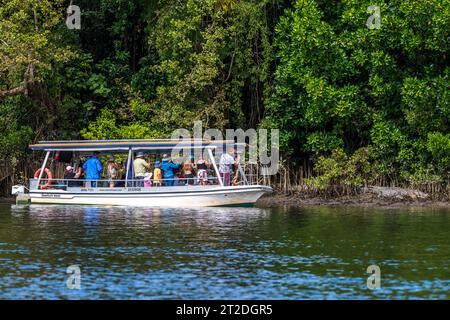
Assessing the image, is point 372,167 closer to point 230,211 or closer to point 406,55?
point 406,55

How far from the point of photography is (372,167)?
35531 millimetres

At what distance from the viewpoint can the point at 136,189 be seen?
32.4 meters

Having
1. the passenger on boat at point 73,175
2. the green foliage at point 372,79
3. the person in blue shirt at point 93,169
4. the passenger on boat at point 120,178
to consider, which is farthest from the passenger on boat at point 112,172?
the green foliage at point 372,79

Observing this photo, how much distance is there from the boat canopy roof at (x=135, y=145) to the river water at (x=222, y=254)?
234 cm

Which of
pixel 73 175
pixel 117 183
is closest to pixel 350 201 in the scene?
pixel 117 183

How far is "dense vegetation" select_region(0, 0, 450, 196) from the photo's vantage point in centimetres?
3469

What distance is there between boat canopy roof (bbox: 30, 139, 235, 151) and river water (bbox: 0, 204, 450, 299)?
234 cm

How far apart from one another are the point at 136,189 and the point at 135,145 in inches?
53.8

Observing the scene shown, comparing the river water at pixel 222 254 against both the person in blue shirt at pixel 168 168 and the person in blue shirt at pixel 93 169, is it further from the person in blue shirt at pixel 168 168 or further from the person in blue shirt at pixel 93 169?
the person in blue shirt at pixel 93 169

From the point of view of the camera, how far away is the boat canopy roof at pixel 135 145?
31852mm

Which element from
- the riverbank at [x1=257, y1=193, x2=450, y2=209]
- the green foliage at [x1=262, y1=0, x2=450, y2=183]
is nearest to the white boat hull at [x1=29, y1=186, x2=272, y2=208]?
the riverbank at [x1=257, y1=193, x2=450, y2=209]

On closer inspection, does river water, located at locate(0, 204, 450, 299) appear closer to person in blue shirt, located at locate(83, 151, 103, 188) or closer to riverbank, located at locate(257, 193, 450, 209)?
person in blue shirt, located at locate(83, 151, 103, 188)
